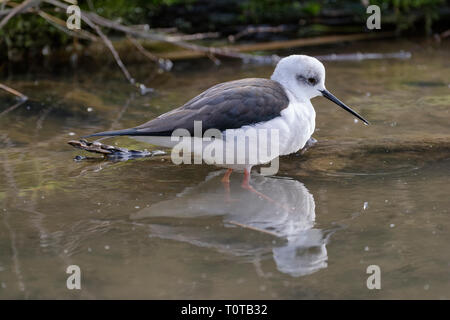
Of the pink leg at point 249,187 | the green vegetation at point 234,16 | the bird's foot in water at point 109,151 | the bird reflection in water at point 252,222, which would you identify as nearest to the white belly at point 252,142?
the pink leg at point 249,187

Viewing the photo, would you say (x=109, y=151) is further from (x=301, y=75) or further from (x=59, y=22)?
(x=59, y=22)

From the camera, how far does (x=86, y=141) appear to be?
582cm

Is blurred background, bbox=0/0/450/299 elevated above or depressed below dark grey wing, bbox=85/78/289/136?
below

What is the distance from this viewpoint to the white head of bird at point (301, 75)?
539 cm

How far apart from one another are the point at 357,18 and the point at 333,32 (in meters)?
0.44

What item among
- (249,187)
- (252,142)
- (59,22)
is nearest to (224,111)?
(252,142)

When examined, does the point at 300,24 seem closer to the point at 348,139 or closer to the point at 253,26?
the point at 253,26

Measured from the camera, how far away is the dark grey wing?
15.7ft

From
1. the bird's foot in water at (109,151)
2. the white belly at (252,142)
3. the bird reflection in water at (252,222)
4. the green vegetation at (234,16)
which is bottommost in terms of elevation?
the bird reflection in water at (252,222)

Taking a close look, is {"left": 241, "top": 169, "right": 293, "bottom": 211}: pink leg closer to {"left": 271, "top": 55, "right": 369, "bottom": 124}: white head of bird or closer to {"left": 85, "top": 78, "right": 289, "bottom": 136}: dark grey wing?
{"left": 85, "top": 78, "right": 289, "bottom": 136}: dark grey wing

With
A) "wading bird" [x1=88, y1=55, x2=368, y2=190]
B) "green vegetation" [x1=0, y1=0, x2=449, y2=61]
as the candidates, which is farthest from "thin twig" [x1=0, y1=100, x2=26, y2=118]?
"wading bird" [x1=88, y1=55, x2=368, y2=190]

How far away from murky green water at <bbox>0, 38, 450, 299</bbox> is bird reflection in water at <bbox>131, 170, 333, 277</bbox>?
0.01 metres

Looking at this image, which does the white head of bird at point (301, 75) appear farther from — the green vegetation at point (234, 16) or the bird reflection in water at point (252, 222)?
the green vegetation at point (234, 16)

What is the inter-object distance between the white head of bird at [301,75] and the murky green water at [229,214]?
23.9 inches
